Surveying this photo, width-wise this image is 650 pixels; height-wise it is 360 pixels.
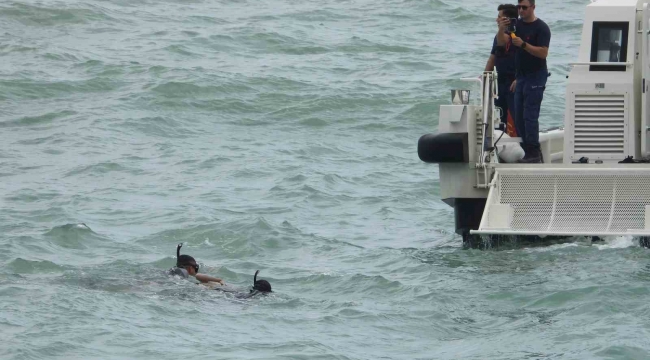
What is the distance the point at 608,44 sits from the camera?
1336 cm

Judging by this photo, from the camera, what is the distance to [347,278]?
12.2m

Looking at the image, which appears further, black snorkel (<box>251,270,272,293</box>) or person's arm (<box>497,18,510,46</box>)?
person's arm (<box>497,18,510,46</box>)

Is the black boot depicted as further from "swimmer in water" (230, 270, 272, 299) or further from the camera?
"swimmer in water" (230, 270, 272, 299)

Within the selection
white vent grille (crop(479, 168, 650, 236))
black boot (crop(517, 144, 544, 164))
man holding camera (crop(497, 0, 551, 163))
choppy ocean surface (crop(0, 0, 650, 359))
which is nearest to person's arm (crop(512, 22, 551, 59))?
man holding camera (crop(497, 0, 551, 163))

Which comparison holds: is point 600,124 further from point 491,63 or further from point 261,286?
point 261,286

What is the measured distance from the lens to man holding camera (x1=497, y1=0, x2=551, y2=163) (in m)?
13.0

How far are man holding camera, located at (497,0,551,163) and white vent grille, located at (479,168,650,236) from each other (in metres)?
0.63

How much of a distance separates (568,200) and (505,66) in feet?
5.61

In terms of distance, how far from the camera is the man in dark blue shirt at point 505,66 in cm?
1343

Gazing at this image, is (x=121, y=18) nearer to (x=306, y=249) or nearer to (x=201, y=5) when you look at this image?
(x=201, y=5)

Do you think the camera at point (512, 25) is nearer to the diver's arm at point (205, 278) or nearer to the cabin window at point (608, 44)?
the cabin window at point (608, 44)

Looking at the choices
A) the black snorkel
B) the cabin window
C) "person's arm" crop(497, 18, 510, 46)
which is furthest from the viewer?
the cabin window

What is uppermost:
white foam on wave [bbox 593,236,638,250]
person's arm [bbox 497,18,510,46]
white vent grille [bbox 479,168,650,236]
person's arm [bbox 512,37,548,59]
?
person's arm [bbox 497,18,510,46]

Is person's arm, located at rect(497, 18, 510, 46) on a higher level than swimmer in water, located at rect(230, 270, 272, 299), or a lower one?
higher
